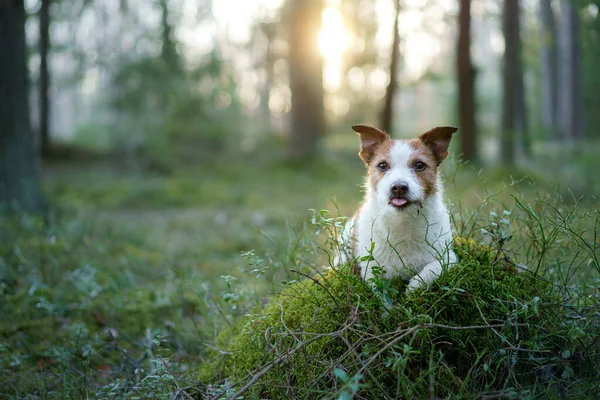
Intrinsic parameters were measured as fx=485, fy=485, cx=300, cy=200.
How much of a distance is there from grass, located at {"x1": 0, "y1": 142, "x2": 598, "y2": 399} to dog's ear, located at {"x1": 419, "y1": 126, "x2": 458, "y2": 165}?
23 centimetres

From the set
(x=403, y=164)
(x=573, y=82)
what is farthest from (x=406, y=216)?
(x=573, y=82)

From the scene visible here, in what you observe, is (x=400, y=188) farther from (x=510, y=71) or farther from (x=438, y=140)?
(x=510, y=71)

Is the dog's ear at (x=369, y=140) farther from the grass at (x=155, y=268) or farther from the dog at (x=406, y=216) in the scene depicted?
the grass at (x=155, y=268)

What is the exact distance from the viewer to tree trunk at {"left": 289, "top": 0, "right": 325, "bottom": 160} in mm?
18703

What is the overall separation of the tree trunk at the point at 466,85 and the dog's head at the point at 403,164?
420 inches

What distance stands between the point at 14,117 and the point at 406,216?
8538 mm

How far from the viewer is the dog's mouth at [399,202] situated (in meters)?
3.44

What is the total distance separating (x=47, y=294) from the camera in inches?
212

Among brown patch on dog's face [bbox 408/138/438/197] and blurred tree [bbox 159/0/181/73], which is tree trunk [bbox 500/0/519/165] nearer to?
blurred tree [bbox 159/0/181/73]

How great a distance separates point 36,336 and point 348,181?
12.6 meters

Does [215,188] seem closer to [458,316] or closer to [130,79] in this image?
[130,79]

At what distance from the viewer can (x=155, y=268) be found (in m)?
7.35

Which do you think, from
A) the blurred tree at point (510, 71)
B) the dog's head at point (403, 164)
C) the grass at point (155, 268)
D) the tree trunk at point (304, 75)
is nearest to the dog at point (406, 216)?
the dog's head at point (403, 164)

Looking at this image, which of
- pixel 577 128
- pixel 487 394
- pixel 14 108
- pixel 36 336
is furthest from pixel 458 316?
pixel 577 128
